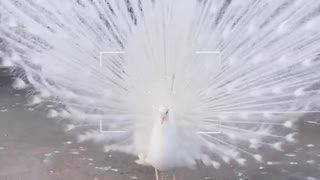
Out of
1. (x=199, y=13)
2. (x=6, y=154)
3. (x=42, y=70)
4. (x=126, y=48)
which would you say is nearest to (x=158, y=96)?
(x=126, y=48)

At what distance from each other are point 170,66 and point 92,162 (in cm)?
112

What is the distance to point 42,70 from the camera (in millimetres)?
2568

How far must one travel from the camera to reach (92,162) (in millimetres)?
3139

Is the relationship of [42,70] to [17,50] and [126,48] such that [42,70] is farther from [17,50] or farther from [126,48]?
[126,48]

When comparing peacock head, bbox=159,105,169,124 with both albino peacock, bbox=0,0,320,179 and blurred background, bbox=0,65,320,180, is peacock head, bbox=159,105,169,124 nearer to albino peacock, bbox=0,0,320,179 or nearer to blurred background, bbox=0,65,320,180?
albino peacock, bbox=0,0,320,179

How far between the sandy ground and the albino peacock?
1.03 ft

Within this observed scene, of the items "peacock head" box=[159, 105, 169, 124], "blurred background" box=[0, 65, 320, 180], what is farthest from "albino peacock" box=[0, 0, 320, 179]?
"blurred background" box=[0, 65, 320, 180]

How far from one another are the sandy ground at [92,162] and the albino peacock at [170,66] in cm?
31

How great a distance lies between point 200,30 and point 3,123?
239 centimetres

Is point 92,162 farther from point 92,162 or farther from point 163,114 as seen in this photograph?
point 163,114

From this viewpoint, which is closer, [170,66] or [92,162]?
[170,66]

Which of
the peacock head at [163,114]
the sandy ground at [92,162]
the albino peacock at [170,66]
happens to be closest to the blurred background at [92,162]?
the sandy ground at [92,162]

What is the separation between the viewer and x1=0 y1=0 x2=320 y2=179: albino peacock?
7.59 feet

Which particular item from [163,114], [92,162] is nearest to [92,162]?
[92,162]
